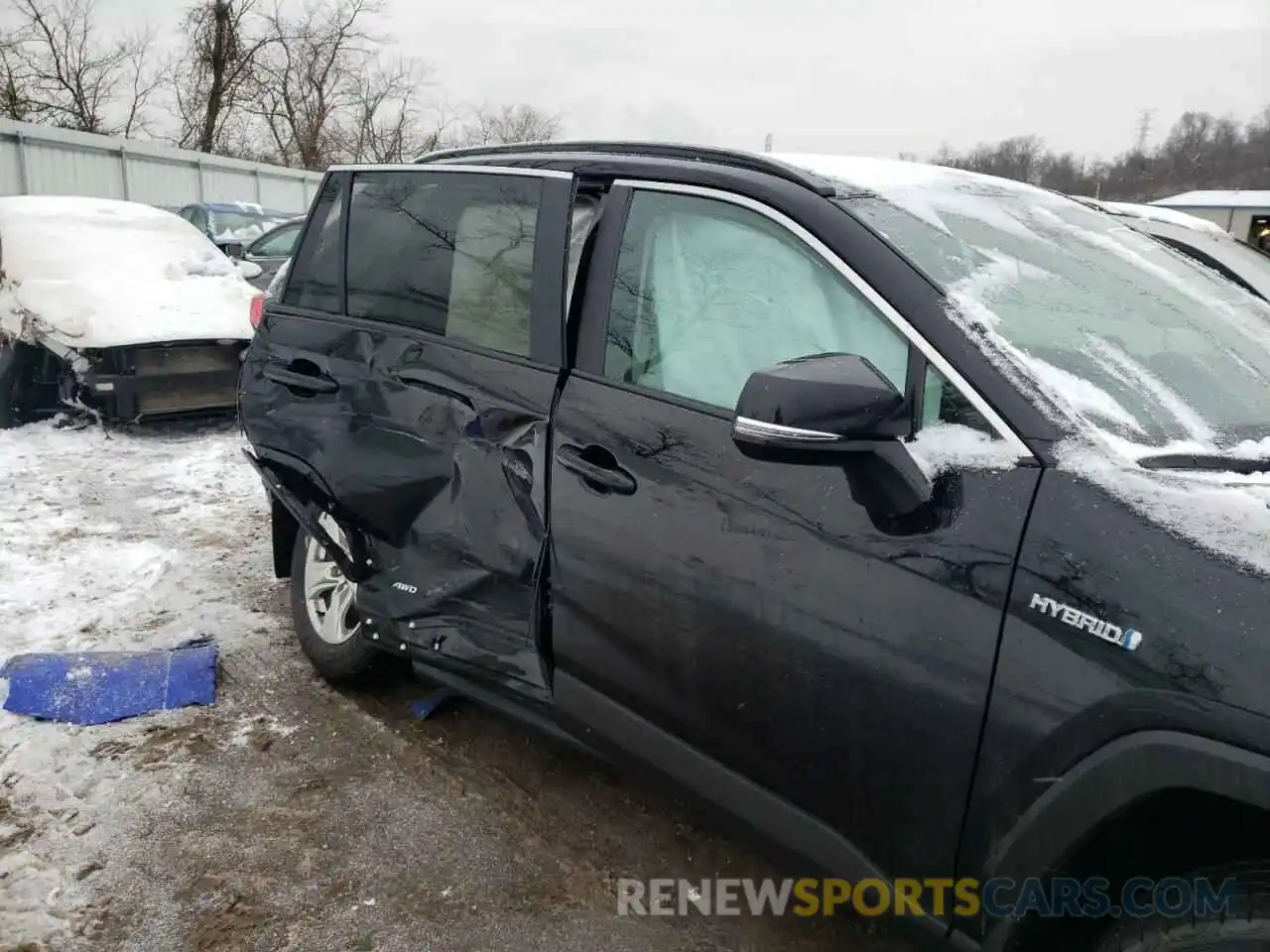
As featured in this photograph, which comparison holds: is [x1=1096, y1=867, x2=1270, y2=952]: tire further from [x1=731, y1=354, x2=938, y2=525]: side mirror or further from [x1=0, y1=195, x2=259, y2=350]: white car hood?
[x1=0, y1=195, x2=259, y2=350]: white car hood

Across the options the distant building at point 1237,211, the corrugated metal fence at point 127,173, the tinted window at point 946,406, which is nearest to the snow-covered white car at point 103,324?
the tinted window at point 946,406

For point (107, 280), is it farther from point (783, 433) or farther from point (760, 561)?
point (783, 433)

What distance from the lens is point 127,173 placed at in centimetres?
2023

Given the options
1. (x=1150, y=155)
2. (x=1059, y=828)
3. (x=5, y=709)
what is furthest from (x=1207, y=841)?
(x=1150, y=155)

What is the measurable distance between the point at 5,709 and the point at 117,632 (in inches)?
27.9

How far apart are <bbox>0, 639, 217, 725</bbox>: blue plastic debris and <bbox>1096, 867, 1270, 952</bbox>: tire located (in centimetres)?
320

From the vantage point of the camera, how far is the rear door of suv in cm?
266

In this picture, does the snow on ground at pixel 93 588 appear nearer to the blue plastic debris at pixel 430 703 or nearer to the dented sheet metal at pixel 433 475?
the blue plastic debris at pixel 430 703

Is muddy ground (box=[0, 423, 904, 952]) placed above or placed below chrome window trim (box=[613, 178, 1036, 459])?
below

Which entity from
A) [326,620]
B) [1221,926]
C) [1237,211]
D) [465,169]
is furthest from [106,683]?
[1237,211]

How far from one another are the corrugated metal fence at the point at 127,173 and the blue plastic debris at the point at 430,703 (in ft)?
58.6

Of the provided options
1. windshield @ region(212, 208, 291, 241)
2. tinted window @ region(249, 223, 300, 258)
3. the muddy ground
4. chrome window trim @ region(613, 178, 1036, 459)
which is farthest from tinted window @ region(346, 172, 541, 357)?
windshield @ region(212, 208, 291, 241)

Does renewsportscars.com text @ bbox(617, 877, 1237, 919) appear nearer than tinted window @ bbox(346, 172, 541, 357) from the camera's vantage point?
Yes

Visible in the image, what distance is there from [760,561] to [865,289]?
2.03 ft
